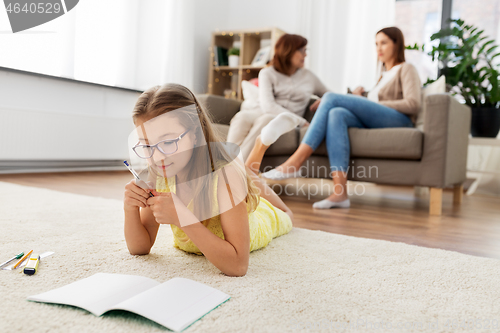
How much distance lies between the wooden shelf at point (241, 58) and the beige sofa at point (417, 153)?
6.89ft

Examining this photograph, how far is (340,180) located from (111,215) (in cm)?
110

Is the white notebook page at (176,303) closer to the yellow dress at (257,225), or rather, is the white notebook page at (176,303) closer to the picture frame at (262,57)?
the yellow dress at (257,225)

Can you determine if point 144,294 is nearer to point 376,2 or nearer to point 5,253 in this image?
point 5,253

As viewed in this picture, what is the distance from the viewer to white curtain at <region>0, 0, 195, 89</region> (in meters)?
2.77

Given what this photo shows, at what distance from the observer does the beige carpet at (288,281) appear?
61 cm

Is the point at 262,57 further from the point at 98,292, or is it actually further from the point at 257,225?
the point at 98,292

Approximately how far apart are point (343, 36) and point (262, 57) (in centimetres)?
86

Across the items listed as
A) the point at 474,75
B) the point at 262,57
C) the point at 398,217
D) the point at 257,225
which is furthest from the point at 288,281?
the point at 262,57

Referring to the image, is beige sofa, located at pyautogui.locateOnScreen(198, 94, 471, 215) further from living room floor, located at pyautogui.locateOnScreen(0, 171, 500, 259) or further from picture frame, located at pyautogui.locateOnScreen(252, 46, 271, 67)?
picture frame, located at pyautogui.locateOnScreen(252, 46, 271, 67)

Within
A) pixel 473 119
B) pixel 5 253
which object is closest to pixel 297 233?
pixel 5 253

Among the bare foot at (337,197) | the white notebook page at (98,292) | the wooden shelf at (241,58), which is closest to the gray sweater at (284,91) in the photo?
the bare foot at (337,197)

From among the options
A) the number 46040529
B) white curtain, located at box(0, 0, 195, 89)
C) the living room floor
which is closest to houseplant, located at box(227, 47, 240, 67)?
white curtain, located at box(0, 0, 195, 89)

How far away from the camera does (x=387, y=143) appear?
1936 mm

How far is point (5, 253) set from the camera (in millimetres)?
952
